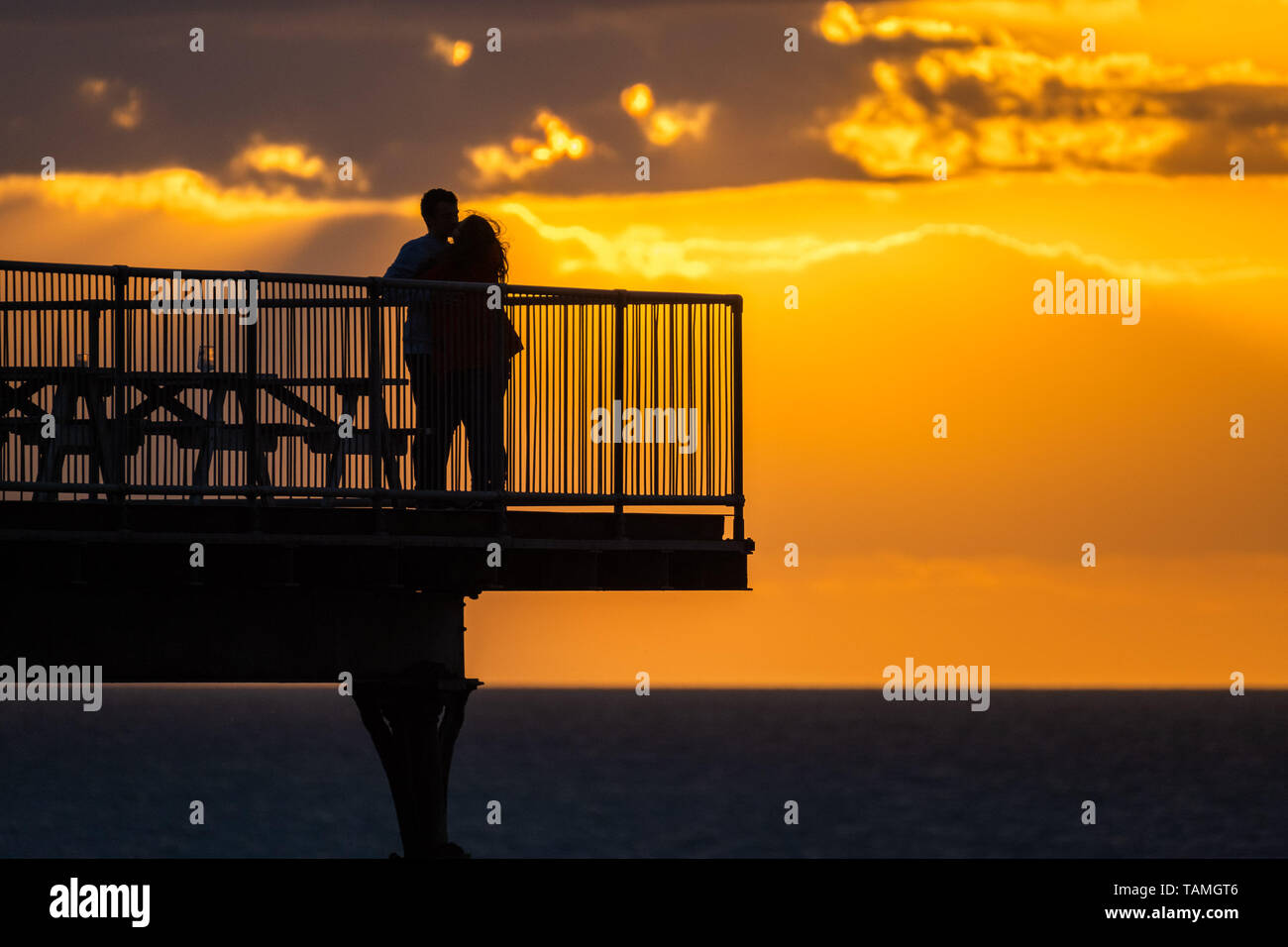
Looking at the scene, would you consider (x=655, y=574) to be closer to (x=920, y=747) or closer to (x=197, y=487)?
(x=197, y=487)

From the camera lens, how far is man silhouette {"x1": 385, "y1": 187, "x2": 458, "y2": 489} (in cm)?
2225

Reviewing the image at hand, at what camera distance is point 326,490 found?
21.6m

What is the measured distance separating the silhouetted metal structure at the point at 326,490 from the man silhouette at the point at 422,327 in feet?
0.19

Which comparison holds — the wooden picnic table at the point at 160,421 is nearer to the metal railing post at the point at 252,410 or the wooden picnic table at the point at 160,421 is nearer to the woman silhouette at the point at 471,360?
the metal railing post at the point at 252,410

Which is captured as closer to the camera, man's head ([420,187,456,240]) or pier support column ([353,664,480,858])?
man's head ([420,187,456,240])

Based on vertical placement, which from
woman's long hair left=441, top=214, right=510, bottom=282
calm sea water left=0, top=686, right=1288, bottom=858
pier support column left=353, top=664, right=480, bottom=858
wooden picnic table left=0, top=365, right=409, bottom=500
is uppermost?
woman's long hair left=441, top=214, right=510, bottom=282

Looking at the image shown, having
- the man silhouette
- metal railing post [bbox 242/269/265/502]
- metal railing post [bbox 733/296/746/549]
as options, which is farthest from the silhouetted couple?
metal railing post [bbox 733/296/746/549]

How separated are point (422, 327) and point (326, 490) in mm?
1742

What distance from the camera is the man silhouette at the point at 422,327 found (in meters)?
22.2

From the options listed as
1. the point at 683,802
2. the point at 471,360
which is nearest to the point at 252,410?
the point at 471,360

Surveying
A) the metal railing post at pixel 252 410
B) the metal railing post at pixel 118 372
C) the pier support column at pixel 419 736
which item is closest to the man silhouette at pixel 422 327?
the metal railing post at pixel 252 410

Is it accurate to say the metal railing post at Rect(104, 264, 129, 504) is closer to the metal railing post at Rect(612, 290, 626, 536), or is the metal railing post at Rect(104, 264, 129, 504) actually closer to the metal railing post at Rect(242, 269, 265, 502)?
the metal railing post at Rect(242, 269, 265, 502)

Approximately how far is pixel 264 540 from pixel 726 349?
4684mm
